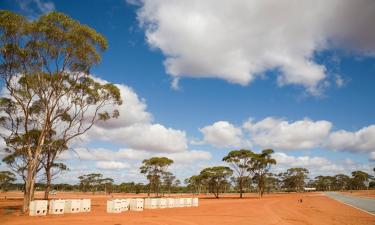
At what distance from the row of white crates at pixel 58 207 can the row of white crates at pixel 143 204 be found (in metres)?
2.28

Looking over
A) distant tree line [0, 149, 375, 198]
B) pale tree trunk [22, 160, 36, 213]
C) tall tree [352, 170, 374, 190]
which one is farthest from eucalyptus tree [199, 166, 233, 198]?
tall tree [352, 170, 374, 190]

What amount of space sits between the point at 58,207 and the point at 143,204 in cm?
901

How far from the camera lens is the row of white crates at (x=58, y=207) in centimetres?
2412

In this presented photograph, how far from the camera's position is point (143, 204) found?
31.6 metres

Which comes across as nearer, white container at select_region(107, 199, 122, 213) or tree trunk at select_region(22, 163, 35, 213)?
tree trunk at select_region(22, 163, 35, 213)

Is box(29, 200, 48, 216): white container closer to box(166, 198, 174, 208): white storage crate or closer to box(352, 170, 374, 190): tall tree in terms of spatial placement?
box(166, 198, 174, 208): white storage crate

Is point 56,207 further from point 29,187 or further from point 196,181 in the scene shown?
point 196,181

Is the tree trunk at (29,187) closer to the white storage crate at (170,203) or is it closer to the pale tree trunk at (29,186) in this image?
the pale tree trunk at (29,186)

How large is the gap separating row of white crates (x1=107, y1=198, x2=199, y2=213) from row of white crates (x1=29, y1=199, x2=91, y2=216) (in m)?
2.28

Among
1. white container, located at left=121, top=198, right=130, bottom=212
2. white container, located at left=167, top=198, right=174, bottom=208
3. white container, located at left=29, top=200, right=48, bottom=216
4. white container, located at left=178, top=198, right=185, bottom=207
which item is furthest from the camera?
white container, located at left=178, top=198, right=185, bottom=207

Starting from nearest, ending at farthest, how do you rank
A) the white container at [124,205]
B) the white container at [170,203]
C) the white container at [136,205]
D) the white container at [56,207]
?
1. the white container at [56,207]
2. the white container at [124,205]
3. the white container at [136,205]
4. the white container at [170,203]

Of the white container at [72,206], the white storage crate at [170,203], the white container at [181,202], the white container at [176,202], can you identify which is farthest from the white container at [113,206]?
the white container at [181,202]

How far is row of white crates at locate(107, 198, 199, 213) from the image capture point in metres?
27.2

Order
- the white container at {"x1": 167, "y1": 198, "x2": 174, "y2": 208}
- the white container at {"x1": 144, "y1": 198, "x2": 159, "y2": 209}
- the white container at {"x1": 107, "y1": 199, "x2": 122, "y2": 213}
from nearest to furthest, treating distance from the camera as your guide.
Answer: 1. the white container at {"x1": 107, "y1": 199, "x2": 122, "y2": 213}
2. the white container at {"x1": 144, "y1": 198, "x2": 159, "y2": 209}
3. the white container at {"x1": 167, "y1": 198, "x2": 174, "y2": 208}
